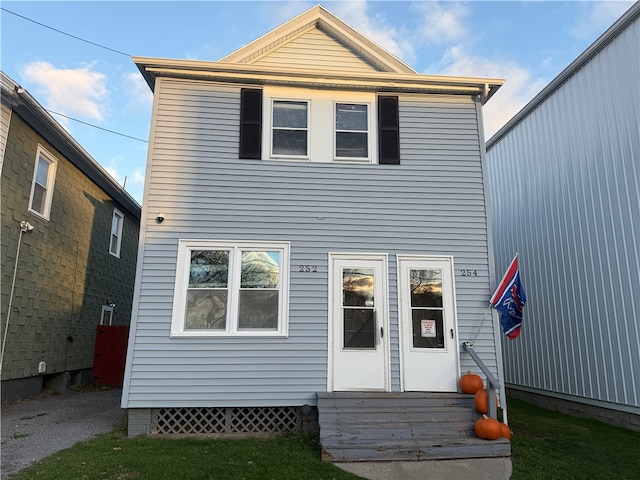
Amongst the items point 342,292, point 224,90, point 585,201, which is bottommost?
point 342,292

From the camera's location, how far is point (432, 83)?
308 inches

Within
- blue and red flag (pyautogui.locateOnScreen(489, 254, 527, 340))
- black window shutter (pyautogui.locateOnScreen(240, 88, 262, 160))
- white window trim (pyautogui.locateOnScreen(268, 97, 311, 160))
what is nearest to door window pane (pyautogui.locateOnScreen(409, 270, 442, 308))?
blue and red flag (pyautogui.locateOnScreen(489, 254, 527, 340))

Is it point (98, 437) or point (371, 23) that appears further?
point (371, 23)

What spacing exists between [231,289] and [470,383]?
3.94 m

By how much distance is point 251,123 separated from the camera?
24.8ft

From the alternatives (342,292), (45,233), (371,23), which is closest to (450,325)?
(342,292)

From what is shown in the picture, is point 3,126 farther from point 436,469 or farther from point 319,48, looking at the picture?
point 436,469

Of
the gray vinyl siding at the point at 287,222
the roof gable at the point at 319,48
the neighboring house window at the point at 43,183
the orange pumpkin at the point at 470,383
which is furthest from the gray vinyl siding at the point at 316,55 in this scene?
the orange pumpkin at the point at 470,383

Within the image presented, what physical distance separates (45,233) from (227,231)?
501cm

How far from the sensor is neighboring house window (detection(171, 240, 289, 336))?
6.84 metres

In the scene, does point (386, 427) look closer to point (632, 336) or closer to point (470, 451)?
point (470, 451)

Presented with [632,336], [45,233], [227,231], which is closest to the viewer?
[227,231]

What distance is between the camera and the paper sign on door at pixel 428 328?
7.09 m

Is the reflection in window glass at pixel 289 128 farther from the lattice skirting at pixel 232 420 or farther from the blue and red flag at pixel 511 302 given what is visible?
the lattice skirting at pixel 232 420
